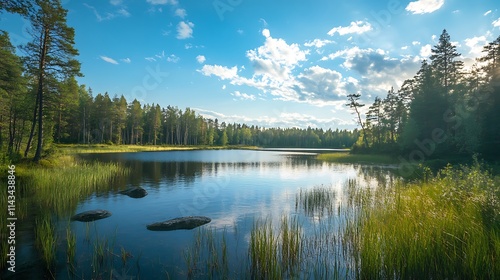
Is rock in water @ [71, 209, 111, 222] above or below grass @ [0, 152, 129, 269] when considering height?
below

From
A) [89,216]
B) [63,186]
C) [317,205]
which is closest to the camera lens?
[89,216]

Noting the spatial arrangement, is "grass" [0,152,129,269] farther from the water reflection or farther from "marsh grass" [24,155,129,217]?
the water reflection

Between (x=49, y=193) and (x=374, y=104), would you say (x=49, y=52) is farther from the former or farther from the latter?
(x=374, y=104)

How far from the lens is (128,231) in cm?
1195

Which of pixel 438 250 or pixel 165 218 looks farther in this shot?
pixel 165 218

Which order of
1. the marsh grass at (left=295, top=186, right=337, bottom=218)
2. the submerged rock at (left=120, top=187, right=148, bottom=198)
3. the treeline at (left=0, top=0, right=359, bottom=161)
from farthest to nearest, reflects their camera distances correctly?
the treeline at (left=0, top=0, right=359, bottom=161) < the submerged rock at (left=120, top=187, right=148, bottom=198) < the marsh grass at (left=295, top=186, right=337, bottom=218)

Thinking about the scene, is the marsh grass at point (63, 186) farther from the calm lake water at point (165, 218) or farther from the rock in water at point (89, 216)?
the rock in water at point (89, 216)

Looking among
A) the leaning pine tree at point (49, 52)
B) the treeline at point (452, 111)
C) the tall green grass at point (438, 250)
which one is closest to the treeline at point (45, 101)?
the leaning pine tree at point (49, 52)

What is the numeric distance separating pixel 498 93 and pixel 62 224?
46349 millimetres

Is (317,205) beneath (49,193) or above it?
beneath

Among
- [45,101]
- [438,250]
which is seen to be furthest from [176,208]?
[45,101]

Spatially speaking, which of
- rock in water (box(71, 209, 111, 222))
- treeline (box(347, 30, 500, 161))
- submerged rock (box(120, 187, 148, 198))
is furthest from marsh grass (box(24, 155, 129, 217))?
treeline (box(347, 30, 500, 161))

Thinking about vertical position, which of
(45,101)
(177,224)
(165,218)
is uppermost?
(45,101)

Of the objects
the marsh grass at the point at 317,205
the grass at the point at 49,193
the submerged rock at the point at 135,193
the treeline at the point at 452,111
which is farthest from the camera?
the treeline at the point at 452,111
